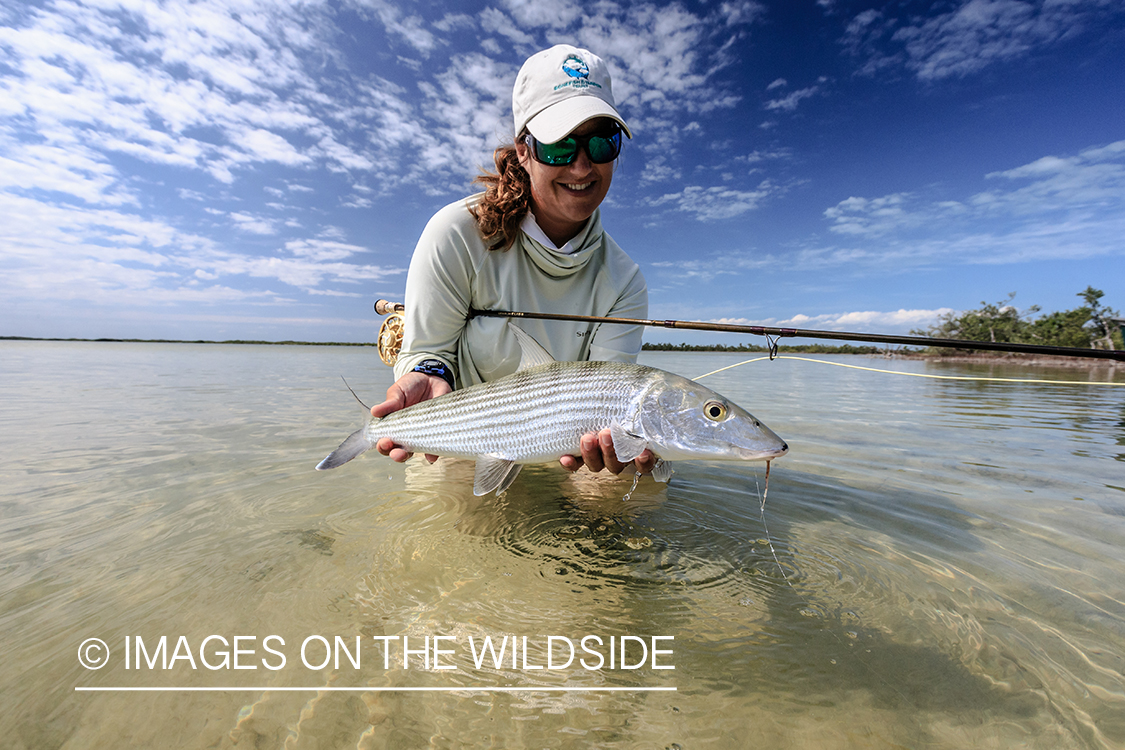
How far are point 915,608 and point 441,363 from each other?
340cm

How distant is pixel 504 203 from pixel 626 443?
2.23m

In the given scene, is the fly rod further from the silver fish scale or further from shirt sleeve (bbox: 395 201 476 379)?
the silver fish scale

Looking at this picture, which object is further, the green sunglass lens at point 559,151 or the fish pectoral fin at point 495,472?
the green sunglass lens at point 559,151

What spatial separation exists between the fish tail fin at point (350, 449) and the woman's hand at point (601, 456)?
56.7 inches

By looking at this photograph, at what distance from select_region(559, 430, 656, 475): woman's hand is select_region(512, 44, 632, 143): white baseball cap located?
1.98 meters

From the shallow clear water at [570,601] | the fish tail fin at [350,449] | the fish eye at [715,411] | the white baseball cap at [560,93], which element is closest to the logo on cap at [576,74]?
the white baseball cap at [560,93]

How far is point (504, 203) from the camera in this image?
12.4ft

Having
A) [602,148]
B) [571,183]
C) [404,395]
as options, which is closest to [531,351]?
[404,395]

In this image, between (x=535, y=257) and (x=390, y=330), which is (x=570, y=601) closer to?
(x=535, y=257)

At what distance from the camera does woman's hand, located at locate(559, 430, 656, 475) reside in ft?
8.97

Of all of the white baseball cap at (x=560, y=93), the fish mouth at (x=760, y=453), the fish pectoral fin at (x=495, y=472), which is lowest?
the fish pectoral fin at (x=495, y=472)

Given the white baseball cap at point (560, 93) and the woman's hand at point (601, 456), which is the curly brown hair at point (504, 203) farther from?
the woman's hand at point (601, 456)

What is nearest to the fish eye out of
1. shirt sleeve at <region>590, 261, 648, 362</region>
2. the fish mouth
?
the fish mouth

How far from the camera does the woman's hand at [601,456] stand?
8.97ft
